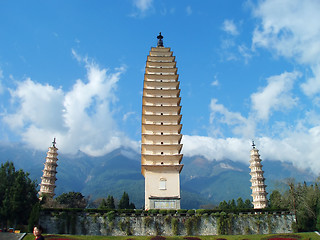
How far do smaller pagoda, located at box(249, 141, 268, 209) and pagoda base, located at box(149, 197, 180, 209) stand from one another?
20.1m

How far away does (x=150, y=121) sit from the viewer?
3969 cm

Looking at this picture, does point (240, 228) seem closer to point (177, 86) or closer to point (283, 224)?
point (283, 224)

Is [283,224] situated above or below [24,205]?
below

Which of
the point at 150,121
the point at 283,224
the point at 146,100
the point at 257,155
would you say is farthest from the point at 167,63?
the point at 283,224

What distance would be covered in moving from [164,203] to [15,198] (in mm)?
15727

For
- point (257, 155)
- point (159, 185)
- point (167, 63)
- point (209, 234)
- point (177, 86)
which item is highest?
point (167, 63)

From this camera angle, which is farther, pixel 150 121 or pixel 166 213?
pixel 150 121

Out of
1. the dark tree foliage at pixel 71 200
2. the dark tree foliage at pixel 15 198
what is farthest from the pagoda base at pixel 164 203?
the dark tree foliage at pixel 71 200

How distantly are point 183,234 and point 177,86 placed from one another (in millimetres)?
21676

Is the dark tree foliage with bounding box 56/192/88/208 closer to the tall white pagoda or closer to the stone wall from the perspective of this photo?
the tall white pagoda

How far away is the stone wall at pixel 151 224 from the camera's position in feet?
91.8

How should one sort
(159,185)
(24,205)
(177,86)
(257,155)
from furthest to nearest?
(257,155)
(177,86)
(159,185)
(24,205)

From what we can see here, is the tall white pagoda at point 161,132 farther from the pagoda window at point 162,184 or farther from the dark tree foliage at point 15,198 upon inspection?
the dark tree foliage at point 15,198

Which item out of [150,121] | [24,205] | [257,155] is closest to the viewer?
[24,205]
